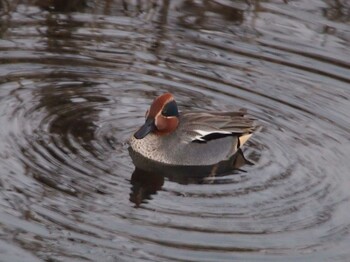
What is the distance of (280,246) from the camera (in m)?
9.31

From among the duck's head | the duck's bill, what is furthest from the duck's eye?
the duck's bill

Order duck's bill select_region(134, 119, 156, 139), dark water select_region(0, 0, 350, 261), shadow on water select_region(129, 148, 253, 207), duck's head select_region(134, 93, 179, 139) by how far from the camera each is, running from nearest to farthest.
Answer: dark water select_region(0, 0, 350, 261), shadow on water select_region(129, 148, 253, 207), duck's bill select_region(134, 119, 156, 139), duck's head select_region(134, 93, 179, 139)

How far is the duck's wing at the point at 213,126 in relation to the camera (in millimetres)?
11297

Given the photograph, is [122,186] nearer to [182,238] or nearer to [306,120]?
[182,238]

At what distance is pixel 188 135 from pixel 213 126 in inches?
9.8

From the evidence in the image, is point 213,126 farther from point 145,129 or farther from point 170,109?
point 145,129

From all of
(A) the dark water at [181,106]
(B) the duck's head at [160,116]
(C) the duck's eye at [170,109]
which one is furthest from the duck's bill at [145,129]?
(A) the dark water at [181,106]

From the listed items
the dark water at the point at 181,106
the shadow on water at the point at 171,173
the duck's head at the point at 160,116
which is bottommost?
the shadow on water at the point at 171,173

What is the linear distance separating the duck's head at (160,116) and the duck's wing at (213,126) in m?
0.15

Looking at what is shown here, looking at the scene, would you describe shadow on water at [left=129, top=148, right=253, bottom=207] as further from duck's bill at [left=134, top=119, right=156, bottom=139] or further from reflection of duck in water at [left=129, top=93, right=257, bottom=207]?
duck's bill at [left=134, top=119, right=156, bottom=139]

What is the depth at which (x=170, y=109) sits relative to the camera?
1120 centimetres

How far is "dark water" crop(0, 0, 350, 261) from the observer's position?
931 cm

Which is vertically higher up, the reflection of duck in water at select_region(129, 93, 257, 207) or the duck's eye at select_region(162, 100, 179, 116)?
the duck's eye at select_region(162, 100, 179, 116)

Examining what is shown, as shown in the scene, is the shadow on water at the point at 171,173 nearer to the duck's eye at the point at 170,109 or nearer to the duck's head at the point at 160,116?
the duck's head at the point at 160,116
